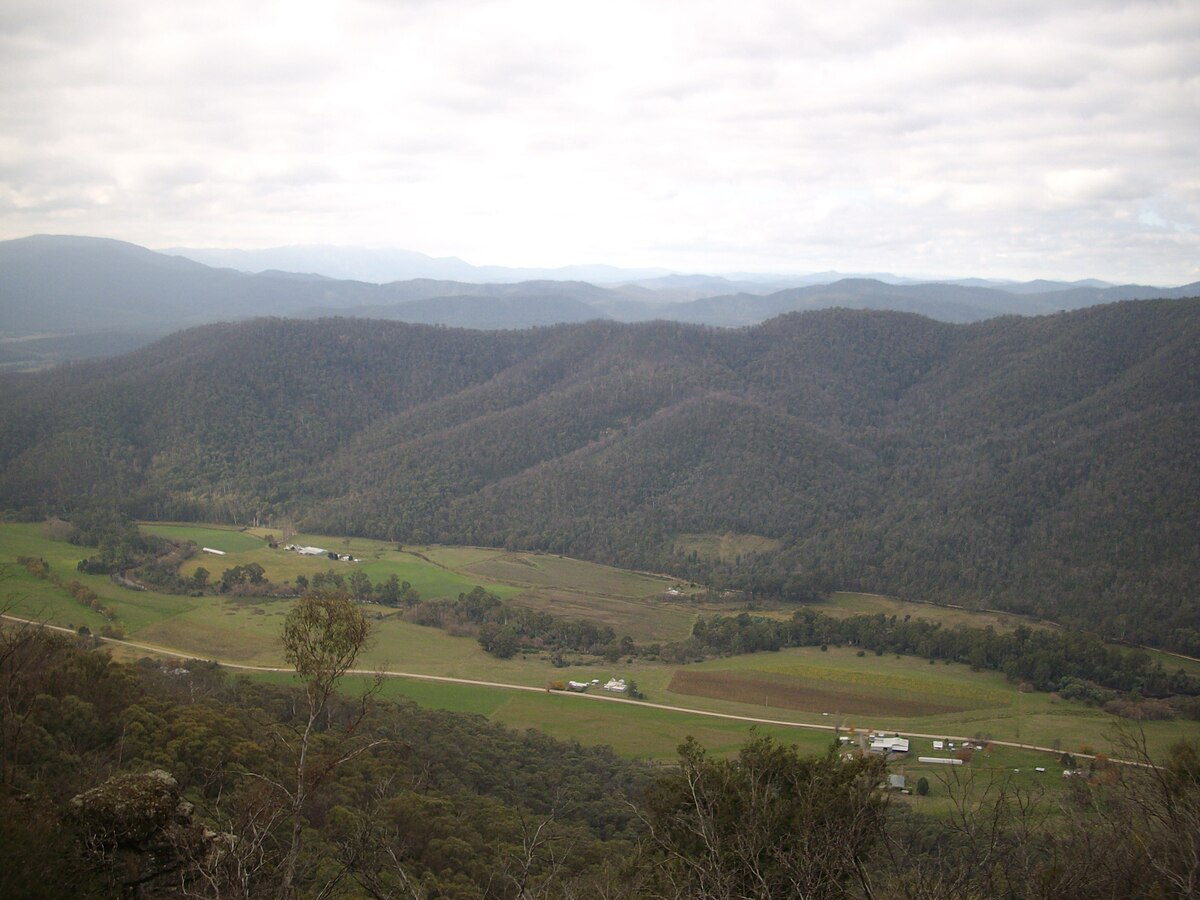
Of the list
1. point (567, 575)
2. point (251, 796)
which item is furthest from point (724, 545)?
point (251, 796)

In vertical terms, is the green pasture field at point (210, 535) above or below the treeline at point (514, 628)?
above

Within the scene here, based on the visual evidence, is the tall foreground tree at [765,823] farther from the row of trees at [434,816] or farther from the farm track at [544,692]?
the farm track at [544,692]

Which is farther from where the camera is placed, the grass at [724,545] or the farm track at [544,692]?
A: the grass at [724,545]

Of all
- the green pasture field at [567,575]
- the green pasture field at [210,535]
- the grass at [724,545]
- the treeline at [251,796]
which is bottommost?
the green pasture field at [567,575]

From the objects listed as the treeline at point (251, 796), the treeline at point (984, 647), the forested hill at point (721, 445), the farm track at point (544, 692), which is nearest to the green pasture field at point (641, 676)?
the farm track at point (544, 692)

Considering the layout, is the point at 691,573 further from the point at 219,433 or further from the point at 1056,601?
the point at 219,433

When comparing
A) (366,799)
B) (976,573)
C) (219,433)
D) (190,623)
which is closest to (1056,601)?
(976,573)
